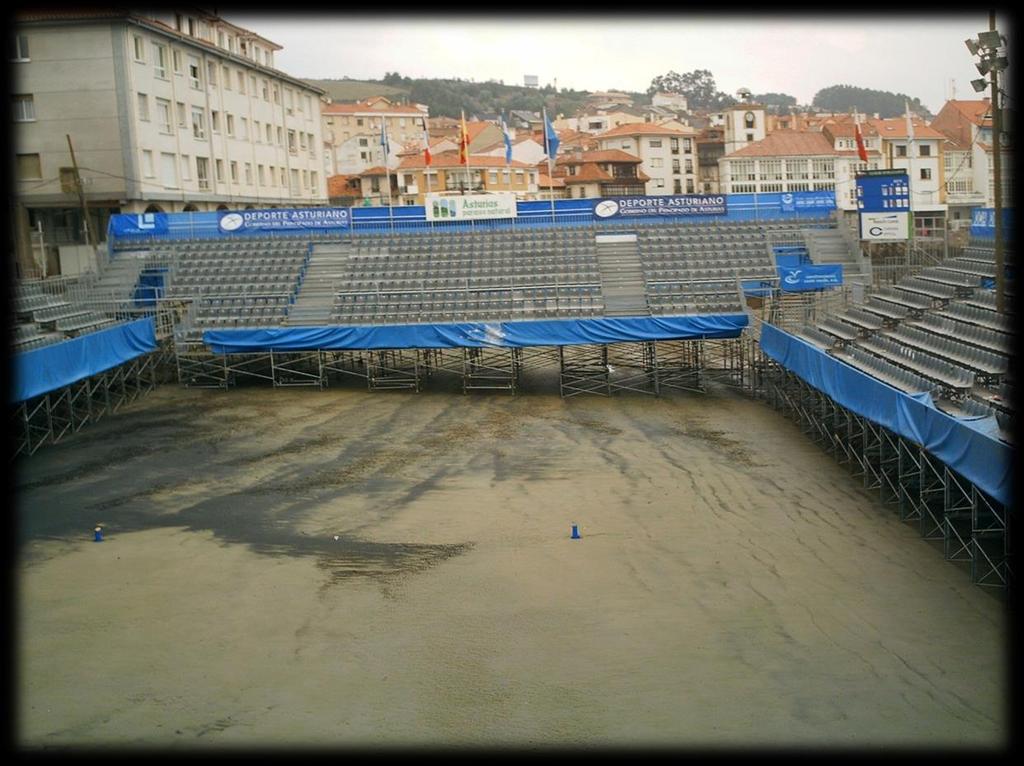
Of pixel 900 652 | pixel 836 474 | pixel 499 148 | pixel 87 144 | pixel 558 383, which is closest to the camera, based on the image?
pixel 900 652

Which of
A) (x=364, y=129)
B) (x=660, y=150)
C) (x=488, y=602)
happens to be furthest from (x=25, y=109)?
(x=364, y=129)

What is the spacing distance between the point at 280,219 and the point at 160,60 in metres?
10.7

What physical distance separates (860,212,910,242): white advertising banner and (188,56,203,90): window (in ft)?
96.9

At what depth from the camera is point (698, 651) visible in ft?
39.7

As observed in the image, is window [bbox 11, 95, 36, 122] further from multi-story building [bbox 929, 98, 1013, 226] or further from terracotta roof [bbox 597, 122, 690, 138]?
terracotta roof [bbox 597, 122, 690, 138]

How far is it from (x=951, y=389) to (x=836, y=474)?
372cm

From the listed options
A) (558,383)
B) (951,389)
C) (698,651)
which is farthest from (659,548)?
(558,383)

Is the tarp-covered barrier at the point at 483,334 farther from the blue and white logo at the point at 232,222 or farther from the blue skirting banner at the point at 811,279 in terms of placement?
the blue and white logo at the point at 232,222

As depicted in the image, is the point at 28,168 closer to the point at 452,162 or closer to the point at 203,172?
the point at 203,172

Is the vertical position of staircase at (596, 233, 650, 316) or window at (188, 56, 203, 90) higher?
window at (188, 56, 203, 90)

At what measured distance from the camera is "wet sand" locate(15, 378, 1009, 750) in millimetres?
10453

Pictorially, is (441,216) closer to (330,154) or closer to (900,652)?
(900,652)

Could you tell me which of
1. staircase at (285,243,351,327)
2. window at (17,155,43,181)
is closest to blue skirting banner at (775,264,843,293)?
staircase at (285,243,351,327)

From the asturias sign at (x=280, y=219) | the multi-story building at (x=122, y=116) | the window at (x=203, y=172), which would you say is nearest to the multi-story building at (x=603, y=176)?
the multi-story building at (x=122, y=116)
